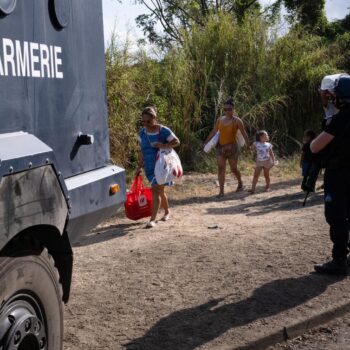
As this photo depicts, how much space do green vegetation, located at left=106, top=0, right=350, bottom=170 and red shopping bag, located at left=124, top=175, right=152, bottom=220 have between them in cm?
368

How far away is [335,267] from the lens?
20.4 ft

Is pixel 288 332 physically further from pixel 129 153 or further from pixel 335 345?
pixel 129 153

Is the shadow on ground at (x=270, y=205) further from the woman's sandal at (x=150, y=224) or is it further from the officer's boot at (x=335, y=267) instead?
the officer's boot at (x=335, y=267)

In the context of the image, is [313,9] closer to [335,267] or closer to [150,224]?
[150,224]

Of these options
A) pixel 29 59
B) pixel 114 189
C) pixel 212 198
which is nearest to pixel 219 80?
pixel 212 198

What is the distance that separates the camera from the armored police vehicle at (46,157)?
10.1ft

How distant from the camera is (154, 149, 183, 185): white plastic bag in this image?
8.97m

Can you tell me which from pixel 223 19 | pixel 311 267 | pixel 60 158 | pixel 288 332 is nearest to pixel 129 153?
pixel 223 19

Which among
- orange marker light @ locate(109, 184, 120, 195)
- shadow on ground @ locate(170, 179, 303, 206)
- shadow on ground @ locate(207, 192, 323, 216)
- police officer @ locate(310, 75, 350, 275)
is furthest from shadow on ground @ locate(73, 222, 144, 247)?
orange marker light @ locate(109, 184, 120, 195)

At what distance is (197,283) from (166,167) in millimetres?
3064

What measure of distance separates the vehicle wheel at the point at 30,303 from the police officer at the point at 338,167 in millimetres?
3067

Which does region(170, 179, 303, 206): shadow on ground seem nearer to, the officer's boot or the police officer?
the officer's boot

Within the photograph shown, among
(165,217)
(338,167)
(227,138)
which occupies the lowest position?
(165,217)

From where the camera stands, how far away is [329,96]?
6062mm
